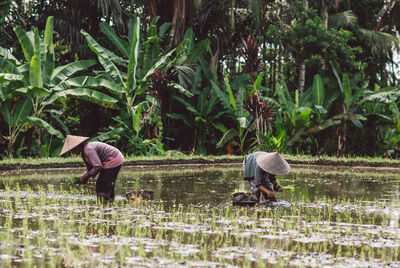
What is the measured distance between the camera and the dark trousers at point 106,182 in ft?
26.3

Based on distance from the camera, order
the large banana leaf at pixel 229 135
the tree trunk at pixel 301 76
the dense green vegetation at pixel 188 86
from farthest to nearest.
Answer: the tree trunk at pixel 301 76 < the large banana leaf at pixel 229 135 < the dense green vegetation at pixel 188 86

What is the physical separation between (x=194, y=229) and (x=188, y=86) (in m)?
12.0

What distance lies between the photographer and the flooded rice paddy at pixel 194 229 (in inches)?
182

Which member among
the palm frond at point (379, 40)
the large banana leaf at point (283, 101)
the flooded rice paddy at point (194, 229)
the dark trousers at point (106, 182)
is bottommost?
the flooded rice paddy at point (194, 229)

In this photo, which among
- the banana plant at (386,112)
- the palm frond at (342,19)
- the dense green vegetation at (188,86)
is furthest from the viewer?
the palm frond at (342,19)

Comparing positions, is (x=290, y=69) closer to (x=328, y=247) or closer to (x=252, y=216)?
(x=252, y=216)

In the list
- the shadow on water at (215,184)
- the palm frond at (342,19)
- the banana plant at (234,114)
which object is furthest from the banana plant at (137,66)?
the palm frond at (342,19)

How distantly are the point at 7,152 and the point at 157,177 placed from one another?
186 inches

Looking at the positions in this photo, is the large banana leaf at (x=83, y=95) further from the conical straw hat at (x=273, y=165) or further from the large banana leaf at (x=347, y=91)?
the conical straw hat at (x=273, y=165)

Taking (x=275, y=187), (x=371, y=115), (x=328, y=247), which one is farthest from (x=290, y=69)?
(x=328, y=247)

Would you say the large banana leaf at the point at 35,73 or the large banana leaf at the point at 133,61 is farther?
the large banana leaf at the point at 133,61

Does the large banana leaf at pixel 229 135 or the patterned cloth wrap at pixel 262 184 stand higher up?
the large banana leaf at pixel 229 135

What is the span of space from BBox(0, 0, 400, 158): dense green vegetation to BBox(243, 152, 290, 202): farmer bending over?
6.97 metres

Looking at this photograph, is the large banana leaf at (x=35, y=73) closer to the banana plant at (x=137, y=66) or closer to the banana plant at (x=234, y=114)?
the banana plant at (x=137, y=66)
